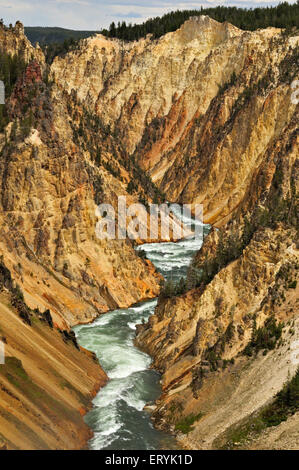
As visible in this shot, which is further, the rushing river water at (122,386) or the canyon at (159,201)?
the canyon at (159,201)

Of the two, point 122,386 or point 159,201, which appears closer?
point 122,386

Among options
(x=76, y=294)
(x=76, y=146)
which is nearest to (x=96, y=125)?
(x=76, y=146)

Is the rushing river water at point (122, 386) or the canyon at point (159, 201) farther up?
the canyon at point (159, 201)

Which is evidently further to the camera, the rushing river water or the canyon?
the canyon

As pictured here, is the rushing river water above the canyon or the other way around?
the other way around

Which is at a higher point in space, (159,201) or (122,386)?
(159,201)
